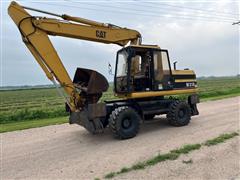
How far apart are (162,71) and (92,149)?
3.40 metres

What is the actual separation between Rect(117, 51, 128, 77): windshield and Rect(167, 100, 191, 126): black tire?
1.94 m

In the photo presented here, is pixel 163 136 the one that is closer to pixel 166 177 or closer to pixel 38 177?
pixel 166 177

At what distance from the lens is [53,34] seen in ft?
22.7

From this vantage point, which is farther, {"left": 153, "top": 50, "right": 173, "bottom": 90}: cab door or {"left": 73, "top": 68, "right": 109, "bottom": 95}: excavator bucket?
{"left": 153, "top": 50, "right": 173, "bottom": 90}: cab door

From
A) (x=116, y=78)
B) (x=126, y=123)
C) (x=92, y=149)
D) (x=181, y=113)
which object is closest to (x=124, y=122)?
(x=126, y=123)

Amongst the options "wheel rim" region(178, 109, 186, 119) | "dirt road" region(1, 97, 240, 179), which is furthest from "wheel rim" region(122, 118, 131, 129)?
"wheel rim" region(178, 109, 186, 119)

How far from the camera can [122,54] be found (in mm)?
7934

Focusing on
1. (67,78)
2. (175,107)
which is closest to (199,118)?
(175,107)

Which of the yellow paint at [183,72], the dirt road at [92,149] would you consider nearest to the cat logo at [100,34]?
the yellow paint at [183,72]

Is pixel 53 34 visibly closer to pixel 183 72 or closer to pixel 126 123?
pixel 126 123

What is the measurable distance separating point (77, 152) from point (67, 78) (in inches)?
84.8

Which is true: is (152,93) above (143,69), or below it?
below

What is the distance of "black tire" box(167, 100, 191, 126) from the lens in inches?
321

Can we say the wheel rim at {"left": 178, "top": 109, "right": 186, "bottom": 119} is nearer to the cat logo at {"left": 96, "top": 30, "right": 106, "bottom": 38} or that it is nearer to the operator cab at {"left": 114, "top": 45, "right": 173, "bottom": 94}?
the operator cab at {"left": 114, "top": 45, "right": 173, "bottom": 94}
